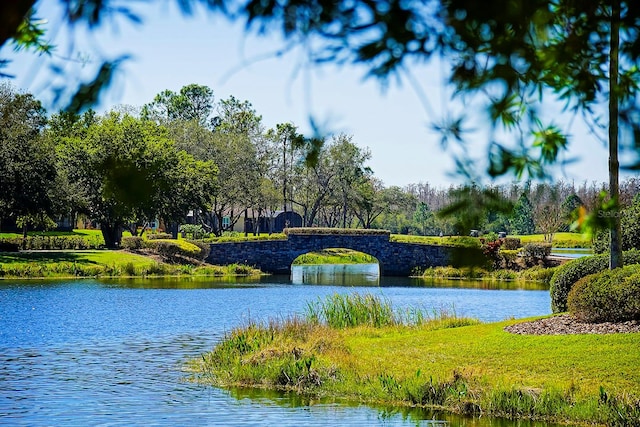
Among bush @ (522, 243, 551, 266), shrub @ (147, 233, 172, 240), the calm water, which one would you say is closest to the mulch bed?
the calm water

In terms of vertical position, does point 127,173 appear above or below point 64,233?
below

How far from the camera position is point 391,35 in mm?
3047

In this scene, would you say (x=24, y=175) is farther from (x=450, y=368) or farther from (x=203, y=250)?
(x=450, y=368)

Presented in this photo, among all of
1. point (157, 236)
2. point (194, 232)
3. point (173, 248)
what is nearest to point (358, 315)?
point (173, 248)

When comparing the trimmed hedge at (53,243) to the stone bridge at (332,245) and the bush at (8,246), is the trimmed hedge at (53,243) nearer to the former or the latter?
the bush at (8,246)

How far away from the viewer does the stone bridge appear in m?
54.9

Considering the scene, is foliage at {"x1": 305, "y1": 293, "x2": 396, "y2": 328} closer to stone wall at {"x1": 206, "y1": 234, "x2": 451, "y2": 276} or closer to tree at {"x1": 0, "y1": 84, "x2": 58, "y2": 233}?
tree at {"x1": 0, "y1": 84, "x2": 58, "y2": 233}

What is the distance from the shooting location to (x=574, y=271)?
17406mm

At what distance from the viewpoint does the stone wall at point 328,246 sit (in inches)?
2158

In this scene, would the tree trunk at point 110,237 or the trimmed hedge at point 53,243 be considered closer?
the trimmed hedge at point 53,243

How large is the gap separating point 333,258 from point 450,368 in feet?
199

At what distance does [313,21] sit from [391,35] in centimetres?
32

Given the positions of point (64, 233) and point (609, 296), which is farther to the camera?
point (64, 233)

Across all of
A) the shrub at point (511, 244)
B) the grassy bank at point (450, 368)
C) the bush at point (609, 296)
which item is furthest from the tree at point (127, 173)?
the shrub at point (511, 244)
